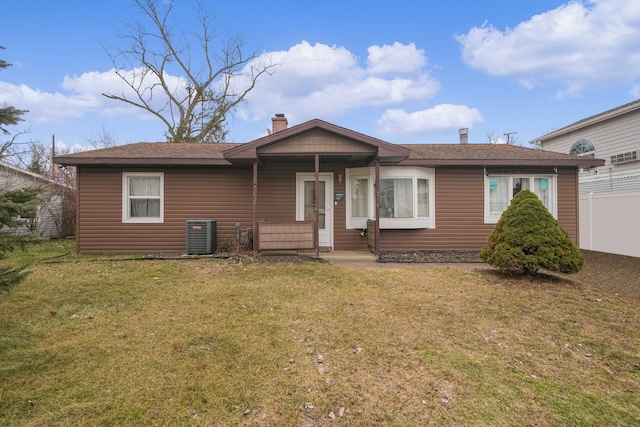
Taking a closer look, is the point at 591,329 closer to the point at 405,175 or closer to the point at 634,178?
the point at 405,175

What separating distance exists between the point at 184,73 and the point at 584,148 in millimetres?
21979

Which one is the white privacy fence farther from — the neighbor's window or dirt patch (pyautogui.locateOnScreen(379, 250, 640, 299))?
the neighbor's window

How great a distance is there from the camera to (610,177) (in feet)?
40.0

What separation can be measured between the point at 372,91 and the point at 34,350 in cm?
1830

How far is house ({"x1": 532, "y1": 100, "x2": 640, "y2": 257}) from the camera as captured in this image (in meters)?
9.30

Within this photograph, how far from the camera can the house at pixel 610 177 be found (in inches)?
366

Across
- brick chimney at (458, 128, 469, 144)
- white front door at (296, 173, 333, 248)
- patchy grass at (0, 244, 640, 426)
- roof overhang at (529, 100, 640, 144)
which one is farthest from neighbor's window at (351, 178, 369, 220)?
roof overhang at (529, 100, 640, 144)

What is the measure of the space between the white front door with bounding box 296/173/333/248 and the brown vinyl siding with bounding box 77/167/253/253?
146 cm

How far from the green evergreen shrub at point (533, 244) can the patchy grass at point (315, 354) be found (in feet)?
1.80

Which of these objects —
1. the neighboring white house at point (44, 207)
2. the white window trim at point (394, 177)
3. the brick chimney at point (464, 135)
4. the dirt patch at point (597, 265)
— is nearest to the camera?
the dirt patch at point (597, 265)

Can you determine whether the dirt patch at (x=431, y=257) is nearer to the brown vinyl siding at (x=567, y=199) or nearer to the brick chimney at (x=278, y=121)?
the brown vinyl siding at (x=567, y=199)

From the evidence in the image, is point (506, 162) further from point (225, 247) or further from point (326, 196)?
point (225, 247)

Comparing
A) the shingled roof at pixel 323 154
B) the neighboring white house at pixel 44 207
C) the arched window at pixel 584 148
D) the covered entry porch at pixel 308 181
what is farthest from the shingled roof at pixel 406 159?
the neighboring white house at pixel 44 207

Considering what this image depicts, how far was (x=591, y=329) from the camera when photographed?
387 centimetres
